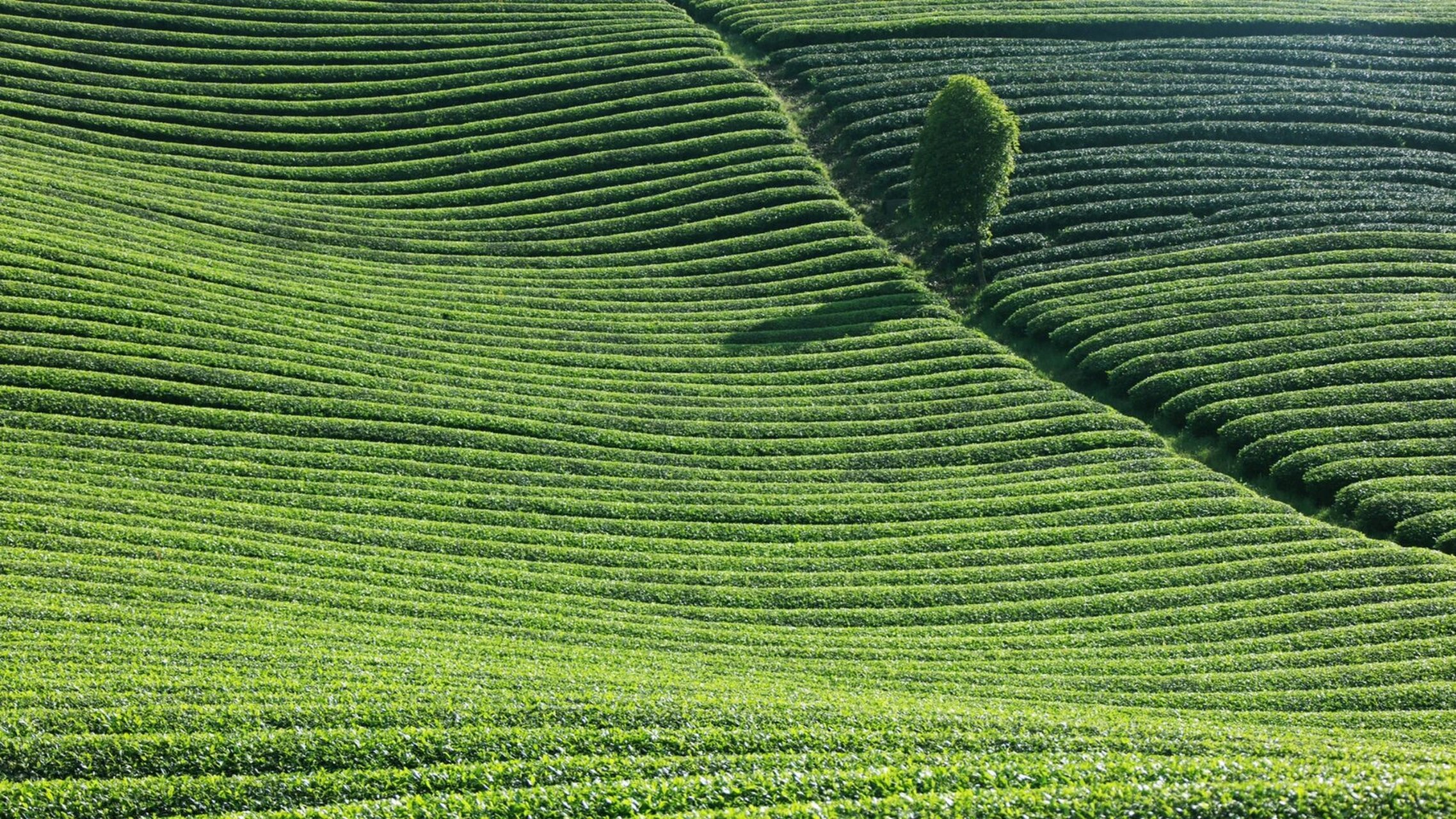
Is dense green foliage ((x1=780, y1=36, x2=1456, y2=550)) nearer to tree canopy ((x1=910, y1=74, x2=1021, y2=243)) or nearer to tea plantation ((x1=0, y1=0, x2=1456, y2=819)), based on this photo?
tea plantation ((x1=0, y1=0, x2=1456, y2=819))

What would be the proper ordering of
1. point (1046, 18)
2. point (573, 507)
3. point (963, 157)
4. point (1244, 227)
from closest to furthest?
point (573, 507) → point (963, 157) → point (1244, 227) → point (1046, 18)

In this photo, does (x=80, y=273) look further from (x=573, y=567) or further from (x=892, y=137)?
(x=892, y=137)

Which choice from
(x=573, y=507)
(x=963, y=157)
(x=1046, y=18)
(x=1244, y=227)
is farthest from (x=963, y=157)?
(x=1046, y=18)

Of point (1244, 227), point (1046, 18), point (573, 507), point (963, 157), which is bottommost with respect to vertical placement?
point (573, 507)

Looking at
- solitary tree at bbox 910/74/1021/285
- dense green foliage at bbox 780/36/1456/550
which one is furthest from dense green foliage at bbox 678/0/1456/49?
solitary tree at bbox 910/74/1021/285

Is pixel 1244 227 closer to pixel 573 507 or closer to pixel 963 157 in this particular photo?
pixel 963 157

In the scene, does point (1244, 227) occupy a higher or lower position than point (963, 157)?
lower
